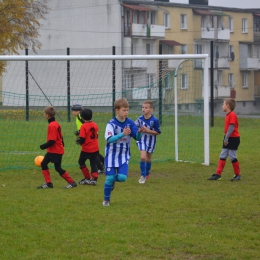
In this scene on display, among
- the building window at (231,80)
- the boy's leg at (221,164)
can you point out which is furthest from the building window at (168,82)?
the building window at (231,80)

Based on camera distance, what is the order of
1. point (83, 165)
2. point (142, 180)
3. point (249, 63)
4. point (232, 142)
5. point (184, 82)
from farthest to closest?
point (249, 63) → point (184, 82) → point (232, 142) → point (142, 180) → point (83, 165)

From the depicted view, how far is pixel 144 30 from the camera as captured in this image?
46.3 metres

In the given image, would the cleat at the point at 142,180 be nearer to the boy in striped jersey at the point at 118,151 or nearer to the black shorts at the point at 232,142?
the black shorts at the point at 232,142

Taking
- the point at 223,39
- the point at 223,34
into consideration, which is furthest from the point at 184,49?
the point at 223,34

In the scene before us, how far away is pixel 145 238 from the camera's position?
6406mm

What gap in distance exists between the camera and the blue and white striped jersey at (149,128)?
10.5m

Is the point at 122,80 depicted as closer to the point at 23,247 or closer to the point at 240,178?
the point at 240,178

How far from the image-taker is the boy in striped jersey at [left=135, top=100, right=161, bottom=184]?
10.4 metres

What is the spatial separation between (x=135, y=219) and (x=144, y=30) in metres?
40.0

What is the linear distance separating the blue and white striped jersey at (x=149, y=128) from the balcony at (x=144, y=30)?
35.5m

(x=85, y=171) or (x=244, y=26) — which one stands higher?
(x=244, y=26)

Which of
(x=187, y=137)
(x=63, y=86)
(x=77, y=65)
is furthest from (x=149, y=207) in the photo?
(x=77, y=65)

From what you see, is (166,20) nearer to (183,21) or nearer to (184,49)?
(183,21)

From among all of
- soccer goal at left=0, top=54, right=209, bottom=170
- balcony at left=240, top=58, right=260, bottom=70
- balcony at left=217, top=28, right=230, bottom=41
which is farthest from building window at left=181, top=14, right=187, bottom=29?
soccer goal at left=0, top=54, right=209, bottom=170
